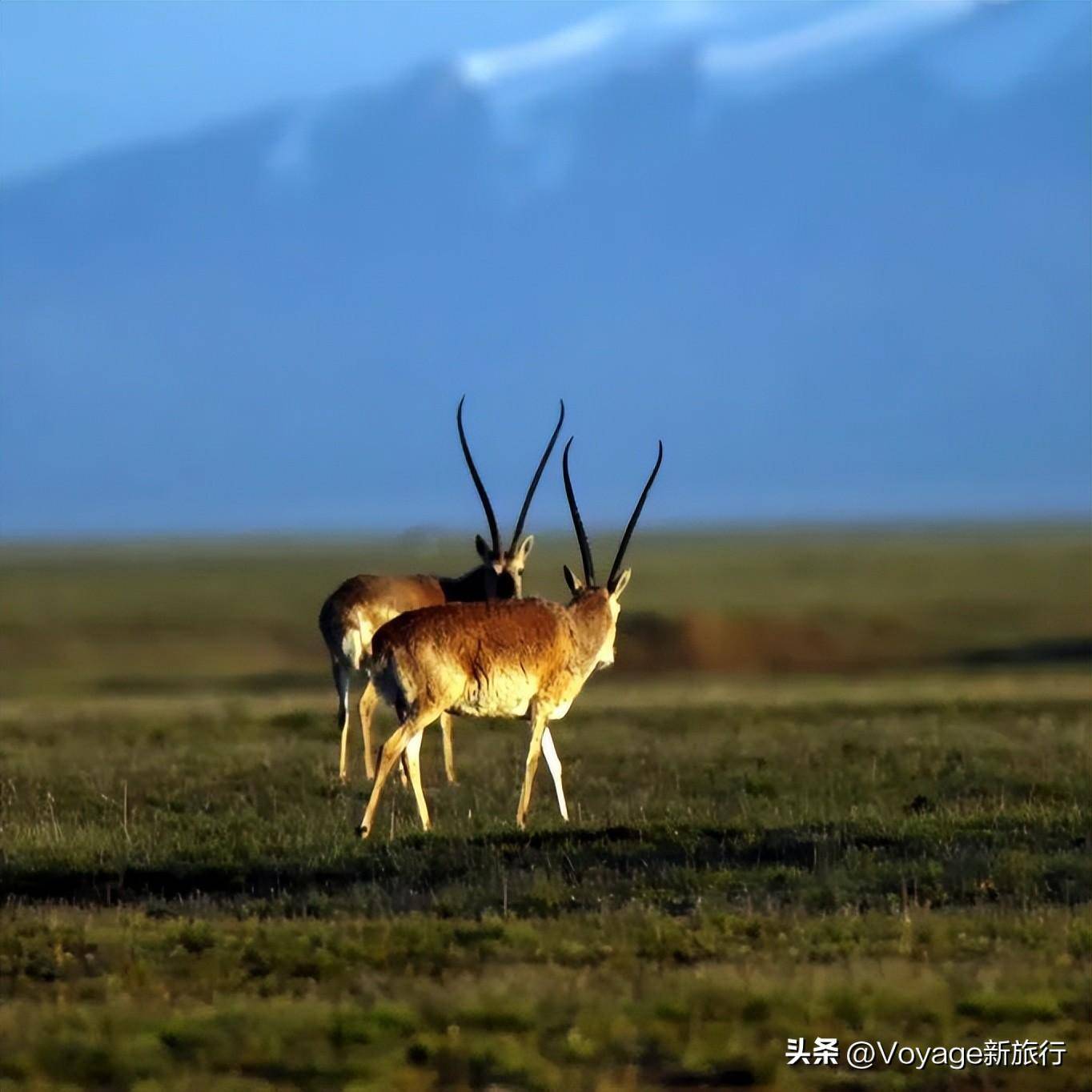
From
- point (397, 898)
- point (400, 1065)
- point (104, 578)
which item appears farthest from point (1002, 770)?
point (104, 578)

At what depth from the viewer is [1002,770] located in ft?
58.7

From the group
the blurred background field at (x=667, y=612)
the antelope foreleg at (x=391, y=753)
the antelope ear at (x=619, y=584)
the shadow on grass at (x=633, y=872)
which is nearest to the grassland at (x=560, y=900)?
the shadow on grass at (x=633, y=872)

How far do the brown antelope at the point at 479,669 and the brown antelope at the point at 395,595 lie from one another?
408 centimetres

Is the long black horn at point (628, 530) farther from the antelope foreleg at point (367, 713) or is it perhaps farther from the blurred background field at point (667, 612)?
the blurred background field at point (667, 612)

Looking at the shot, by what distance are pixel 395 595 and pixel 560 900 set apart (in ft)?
28.7

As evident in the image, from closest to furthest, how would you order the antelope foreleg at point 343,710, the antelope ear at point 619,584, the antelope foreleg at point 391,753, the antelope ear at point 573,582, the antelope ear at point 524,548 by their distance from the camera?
the antelope foreleg at point 391,753
the antelope ear at point 619,584
the antelope ear at point 573,582
the antelope foreleg at point 343,710
the antelope ear at point 524,548

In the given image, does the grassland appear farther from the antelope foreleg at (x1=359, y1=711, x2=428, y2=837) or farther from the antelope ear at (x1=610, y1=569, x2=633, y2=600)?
the antelope ear at (x1=610, y1=569, x2=633, y2=600)

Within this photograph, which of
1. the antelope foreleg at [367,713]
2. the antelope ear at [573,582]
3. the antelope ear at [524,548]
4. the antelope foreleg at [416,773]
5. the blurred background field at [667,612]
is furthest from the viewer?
the blurred background field at [667,612]

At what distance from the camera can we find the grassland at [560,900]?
8.20 meters

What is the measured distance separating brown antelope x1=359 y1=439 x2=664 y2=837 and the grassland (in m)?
0.57

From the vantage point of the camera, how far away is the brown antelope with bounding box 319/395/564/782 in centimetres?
1962

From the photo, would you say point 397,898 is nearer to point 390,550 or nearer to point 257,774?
point 257,774

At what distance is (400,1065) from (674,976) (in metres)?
1.70

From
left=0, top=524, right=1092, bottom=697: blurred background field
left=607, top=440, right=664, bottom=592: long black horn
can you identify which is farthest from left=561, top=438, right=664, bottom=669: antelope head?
left=0, top=524, right=1092, bottom=697: blurred background field
